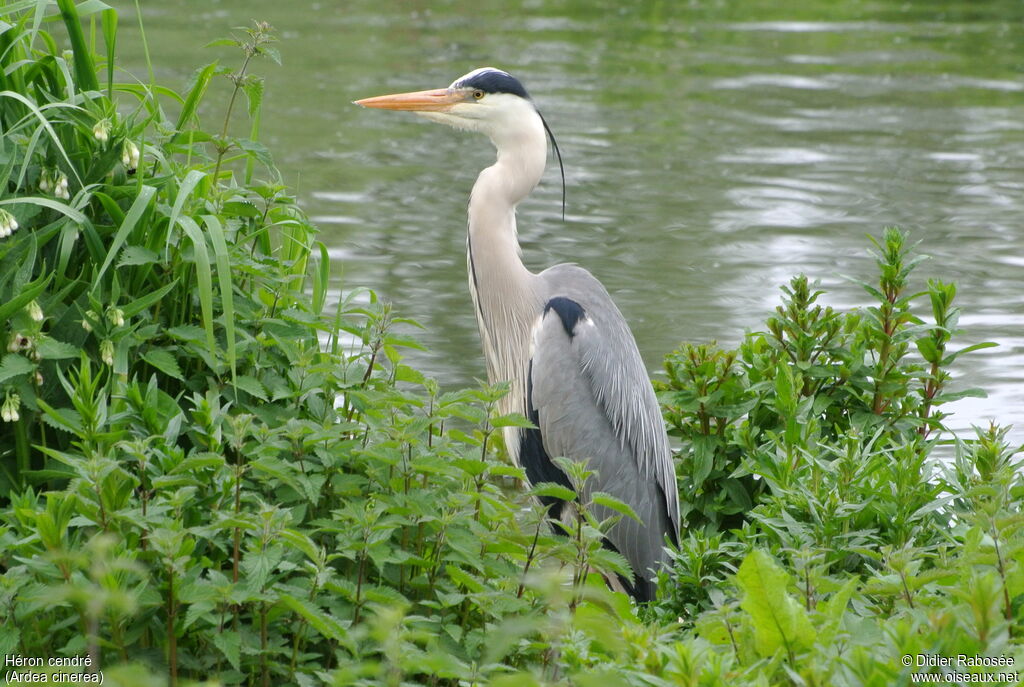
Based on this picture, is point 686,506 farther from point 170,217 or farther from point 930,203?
point 930,203

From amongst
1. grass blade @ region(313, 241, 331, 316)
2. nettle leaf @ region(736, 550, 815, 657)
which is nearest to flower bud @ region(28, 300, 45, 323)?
grass blade @ region(313, 241, 331, 316)

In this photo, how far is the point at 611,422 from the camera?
415 centimetres

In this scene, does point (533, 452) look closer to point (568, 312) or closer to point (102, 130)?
point (568, 312)

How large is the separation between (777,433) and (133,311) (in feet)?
6.13

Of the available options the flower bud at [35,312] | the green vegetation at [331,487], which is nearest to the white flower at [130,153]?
the green vegetation at [331,487]

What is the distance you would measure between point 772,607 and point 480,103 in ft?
9.11

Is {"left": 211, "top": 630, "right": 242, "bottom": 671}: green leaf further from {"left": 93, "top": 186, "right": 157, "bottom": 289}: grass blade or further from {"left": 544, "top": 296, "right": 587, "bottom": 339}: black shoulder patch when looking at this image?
{"left": 544, "top": 296, "right": 587, "bottom": 339}: black shoulder patch

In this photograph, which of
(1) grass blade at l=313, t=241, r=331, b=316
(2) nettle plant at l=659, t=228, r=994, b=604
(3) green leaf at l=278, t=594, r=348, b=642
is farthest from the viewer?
(1) grass blade at l=313, t=241, r=331, b=316

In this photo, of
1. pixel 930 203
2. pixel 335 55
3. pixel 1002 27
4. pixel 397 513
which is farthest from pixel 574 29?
pixel 397 513

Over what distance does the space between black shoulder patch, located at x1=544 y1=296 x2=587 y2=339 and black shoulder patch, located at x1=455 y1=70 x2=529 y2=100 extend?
746mm

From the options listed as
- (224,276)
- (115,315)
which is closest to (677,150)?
(224,276)

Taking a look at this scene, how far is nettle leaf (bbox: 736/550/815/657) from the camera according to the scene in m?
2.02

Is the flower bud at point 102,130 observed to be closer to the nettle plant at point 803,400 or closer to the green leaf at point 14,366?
the green leaf at point 14,366

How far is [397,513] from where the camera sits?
2758mm
